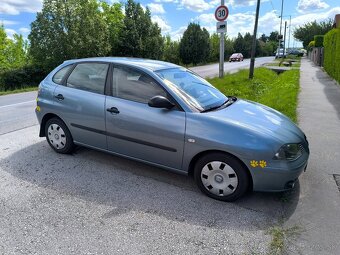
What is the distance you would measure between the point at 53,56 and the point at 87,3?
20.6ft

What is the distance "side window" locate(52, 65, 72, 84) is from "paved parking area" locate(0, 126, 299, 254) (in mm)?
1318

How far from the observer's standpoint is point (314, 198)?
145 inches

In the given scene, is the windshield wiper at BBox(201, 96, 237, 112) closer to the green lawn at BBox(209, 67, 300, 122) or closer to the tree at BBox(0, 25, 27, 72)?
the green lawn at BBox(209, 67, 300, 122)

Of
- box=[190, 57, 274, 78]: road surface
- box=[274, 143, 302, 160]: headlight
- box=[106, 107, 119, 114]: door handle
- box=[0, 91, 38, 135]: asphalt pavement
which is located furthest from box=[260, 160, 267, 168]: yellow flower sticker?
box=[190, 57, 274, 78]: road surface

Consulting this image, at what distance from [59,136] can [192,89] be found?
2295mm

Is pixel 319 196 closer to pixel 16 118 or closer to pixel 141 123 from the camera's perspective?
Answer: pixel 141 123

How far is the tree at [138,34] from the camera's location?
32.5 metres

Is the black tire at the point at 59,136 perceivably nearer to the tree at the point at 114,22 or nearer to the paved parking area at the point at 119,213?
the paved parking area at the point at 119,213

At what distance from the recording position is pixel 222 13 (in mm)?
12680

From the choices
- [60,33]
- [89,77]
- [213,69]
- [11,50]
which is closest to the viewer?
[89,77]

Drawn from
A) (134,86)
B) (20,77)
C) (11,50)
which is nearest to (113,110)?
(134,86)

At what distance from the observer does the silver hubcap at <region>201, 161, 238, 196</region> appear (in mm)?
3486

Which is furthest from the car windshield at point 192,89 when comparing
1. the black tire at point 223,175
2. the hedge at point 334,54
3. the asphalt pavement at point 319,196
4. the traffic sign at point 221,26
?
the hedge at point 334,54

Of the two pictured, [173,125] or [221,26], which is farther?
[221,26]
